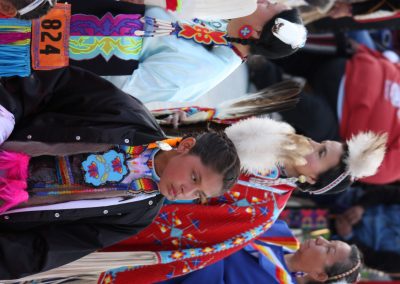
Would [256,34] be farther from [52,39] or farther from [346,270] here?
[346,270]

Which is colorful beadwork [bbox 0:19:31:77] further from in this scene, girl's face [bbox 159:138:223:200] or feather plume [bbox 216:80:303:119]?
feather plume [bbox 216:80:303:119]

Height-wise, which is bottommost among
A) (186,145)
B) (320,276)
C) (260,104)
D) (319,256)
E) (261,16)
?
(320,276)

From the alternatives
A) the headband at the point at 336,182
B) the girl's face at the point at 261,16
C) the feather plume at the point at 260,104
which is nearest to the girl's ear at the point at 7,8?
the girl's face at the point at 261,16

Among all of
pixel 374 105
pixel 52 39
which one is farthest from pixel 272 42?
pixel 374 105

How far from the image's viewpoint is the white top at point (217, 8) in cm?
201

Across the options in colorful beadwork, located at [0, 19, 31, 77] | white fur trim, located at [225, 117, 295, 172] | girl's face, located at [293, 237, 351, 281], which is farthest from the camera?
girl's face, located at [293, 237, 351, 281]

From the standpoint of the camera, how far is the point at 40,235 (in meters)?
1.94

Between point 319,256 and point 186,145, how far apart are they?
1.11 meters

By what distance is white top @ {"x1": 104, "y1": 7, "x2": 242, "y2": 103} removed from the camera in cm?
223

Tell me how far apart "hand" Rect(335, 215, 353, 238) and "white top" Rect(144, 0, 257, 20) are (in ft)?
7.19

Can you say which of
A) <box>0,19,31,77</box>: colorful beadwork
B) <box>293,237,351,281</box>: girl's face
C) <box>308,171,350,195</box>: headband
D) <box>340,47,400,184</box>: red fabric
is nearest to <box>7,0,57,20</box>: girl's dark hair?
<box>0,19,31,77</box>: colorful beadwork

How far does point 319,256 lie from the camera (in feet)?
9.06

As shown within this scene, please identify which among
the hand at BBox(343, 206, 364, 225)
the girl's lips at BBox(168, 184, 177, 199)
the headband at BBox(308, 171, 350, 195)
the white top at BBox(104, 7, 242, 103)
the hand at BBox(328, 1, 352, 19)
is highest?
the hand at BBox(328, 1, 352, 19)

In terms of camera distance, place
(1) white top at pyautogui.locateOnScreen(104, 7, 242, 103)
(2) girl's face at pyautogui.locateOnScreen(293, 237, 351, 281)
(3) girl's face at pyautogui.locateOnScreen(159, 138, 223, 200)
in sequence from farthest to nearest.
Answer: (2) girl's face at pyautogui.locateOnScreen(293, 237, 351, 281), (1) white top at pyautogui.locateOnScreen(104, 7, 242, 103), (3) girl's face at pyautogui.locateOnScreen(159, 138, 223, 200)
